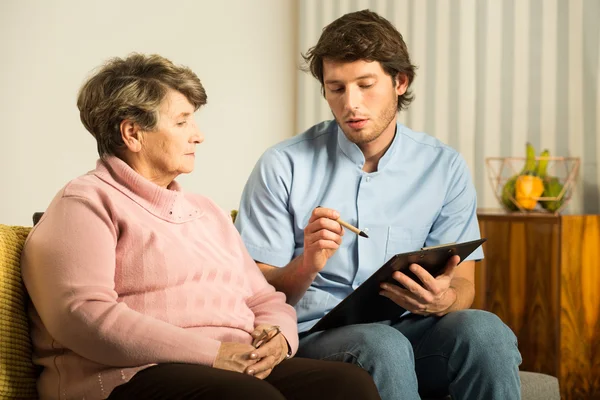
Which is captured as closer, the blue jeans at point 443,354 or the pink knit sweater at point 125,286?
the pink knit sweater at point 125,286

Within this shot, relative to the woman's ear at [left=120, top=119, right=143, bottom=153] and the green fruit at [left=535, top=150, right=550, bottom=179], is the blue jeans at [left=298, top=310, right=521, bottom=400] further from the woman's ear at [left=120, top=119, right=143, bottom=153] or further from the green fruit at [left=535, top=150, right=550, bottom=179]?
the green fruit at [left=535, top=150, right=550, bottom=179]

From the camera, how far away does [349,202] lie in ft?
7.07

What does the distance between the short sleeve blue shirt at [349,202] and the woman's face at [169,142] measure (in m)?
0.41

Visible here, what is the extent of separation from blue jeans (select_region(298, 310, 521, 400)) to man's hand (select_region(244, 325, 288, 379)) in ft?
0.55

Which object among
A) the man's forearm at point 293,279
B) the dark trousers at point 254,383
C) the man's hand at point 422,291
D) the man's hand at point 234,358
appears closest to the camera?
the dark trousers at point 254,383

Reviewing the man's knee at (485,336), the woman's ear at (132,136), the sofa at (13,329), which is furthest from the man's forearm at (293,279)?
the sofa at (13,329)

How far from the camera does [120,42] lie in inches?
122

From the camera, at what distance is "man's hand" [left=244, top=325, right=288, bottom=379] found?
1.56 m

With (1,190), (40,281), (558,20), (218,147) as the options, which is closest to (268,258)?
(40,281)

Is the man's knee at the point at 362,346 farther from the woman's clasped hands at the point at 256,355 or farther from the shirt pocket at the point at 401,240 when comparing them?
the shirt pocket at the point at 401,240

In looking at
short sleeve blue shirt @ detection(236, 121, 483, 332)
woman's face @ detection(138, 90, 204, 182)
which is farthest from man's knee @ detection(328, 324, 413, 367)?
woman's face @ detection(138, 90, 204, 182)

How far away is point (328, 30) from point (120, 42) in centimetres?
122

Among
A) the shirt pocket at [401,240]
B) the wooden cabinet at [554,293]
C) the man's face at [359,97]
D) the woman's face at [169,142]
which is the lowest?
the wooden cabinet at [554,293]

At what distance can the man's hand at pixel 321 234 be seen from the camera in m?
1.82
